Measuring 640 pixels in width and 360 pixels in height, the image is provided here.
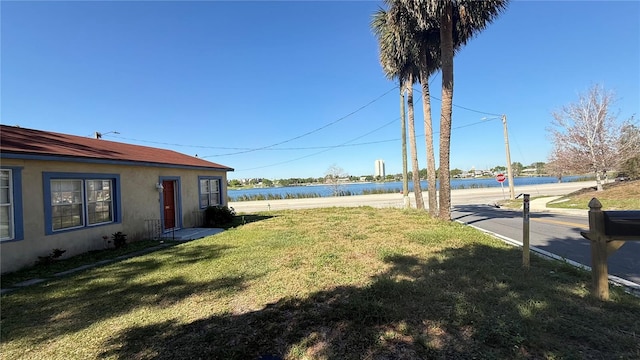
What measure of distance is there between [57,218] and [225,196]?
8391 millimetres

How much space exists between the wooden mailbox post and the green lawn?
223 millimetres

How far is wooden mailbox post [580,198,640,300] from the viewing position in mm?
3771

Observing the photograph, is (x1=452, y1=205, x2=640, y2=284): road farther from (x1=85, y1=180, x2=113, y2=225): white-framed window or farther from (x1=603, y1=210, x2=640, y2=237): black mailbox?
(x1=85, y1=180, x2=113, y2=225): white-framed window

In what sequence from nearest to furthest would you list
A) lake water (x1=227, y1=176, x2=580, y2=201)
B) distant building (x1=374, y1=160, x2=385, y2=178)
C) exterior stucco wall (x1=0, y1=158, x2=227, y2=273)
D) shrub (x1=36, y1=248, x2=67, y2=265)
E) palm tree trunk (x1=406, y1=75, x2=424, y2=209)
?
exterior stucco wall (x1=0, y1=158, x2=227, y2=273) < shrub (x1=36, y1=248, x2=67, y2=265) < palm tree trunk (x1=406, y1=75, x2=424, y2=209) < lake water (x1=227, y1=176, x2=580, y2=201) < distant building (x1=374, y1=160, x2=385, y2=178)

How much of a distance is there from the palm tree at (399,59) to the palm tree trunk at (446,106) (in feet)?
7.86

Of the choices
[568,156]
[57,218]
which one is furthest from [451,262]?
[568,156]

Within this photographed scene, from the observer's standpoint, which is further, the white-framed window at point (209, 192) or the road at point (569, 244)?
the white-framed window at point (209, 192)

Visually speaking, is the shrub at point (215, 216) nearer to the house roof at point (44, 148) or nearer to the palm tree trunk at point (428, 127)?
the house roof at point (44, 148)

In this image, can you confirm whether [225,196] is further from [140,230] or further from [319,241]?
[319,241]

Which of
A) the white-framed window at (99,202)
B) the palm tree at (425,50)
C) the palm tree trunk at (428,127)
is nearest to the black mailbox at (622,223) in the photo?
the palm tree at (425,50)

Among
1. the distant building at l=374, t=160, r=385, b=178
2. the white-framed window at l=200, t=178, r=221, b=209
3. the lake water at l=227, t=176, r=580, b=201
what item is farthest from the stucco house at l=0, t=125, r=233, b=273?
the distant building at l=374, t=160, r=385, b=178

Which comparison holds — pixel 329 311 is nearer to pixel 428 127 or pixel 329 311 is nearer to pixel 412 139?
pixel 428 127

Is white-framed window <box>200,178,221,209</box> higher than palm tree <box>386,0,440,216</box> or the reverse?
the reverse

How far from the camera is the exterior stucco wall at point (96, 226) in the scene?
275 inches
